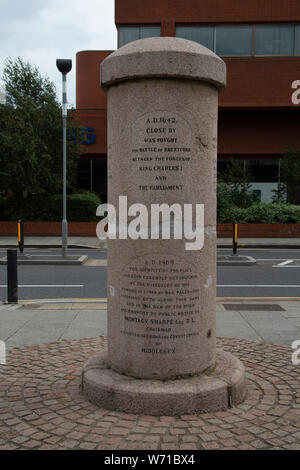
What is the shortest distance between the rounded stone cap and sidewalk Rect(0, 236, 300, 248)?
16.0 m

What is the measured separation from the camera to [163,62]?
3.97 m

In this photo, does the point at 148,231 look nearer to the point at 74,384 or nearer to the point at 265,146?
the point at 74,384

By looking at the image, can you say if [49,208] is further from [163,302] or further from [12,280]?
[163,302]

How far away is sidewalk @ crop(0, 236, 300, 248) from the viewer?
65.8 feet

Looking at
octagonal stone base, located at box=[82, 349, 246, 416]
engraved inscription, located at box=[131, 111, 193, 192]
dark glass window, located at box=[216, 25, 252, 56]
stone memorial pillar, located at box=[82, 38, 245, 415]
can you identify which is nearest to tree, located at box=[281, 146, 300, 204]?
dark glass window, located at box=[216, 25, 252, 56]

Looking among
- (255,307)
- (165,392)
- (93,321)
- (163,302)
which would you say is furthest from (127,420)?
(255,307)

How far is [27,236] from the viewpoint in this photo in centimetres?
2406

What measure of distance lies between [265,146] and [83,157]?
37.7ft

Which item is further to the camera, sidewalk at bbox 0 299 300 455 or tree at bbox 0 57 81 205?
tree at bbox 0 57 81 205

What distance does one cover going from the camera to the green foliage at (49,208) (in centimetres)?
2477

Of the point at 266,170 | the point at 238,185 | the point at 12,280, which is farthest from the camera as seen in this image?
the point at 266,170

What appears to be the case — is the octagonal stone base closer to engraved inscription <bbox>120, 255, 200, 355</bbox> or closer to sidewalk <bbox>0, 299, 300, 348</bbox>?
engraved inscription <bbox>120, 255, 200, 355</bbox>

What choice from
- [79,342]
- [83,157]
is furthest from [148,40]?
[83,157]

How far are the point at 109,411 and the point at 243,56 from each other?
90.3 feet
